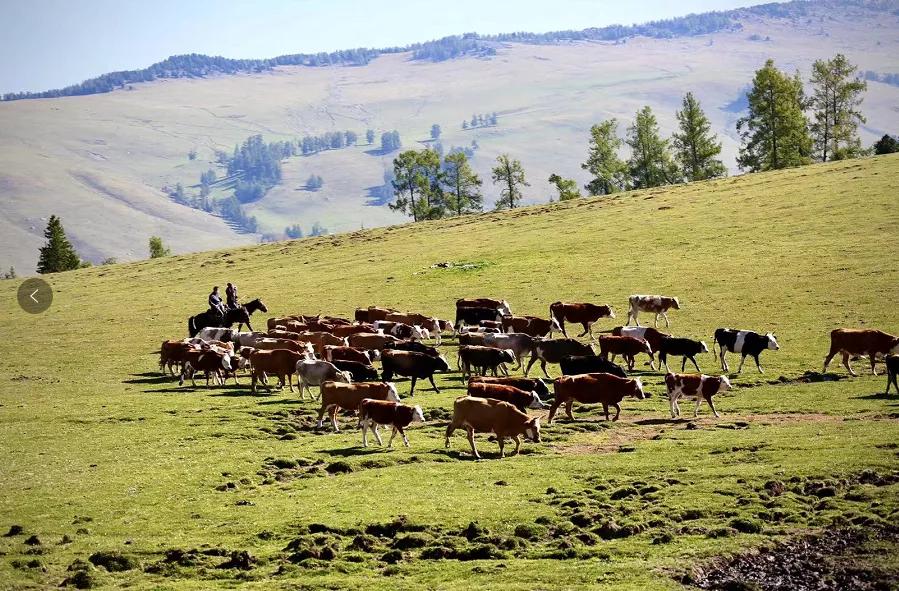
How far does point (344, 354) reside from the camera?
33.1 meters

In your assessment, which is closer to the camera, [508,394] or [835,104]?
[508,394]

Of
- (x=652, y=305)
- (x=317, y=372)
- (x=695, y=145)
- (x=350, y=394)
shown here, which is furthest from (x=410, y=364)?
(x=695, y=145)

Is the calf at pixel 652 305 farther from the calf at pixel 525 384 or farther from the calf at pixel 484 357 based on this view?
the calf at pixel 525 384

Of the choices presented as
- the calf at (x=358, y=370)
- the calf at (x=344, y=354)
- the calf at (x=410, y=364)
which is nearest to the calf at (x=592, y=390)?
the calf at (x=410, y=364)

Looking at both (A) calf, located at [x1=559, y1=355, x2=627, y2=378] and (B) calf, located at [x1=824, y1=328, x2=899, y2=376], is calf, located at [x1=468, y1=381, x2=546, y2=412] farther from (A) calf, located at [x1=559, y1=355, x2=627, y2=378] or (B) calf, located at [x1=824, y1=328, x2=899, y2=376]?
(B) calf, located at [x1=824, y1=328, x2=899, y2=376]

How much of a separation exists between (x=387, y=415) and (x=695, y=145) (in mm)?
83687

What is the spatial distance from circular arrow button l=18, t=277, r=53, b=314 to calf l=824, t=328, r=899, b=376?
44.5 meters

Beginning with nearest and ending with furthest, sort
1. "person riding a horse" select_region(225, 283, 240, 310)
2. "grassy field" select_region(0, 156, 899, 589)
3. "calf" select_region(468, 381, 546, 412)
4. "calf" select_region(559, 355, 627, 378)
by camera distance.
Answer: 1. "grassy field" select_region(0, 156, 899, 589)
2. "calf" select_region(468, 381, 546, 412)
3. "calf" select_region(559, 355, 627, 378)
4. "person riding a horse" select_region(225, 283, 240, 310)

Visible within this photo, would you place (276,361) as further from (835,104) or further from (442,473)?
(835,104)

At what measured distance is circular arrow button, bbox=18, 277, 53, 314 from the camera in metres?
59.1

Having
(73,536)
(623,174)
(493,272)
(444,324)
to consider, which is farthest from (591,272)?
(623,174)

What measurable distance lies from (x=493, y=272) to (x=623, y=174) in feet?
196

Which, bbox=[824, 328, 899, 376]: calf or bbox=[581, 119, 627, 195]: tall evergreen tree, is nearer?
bbox=[824, 328, 899, 376]: calf

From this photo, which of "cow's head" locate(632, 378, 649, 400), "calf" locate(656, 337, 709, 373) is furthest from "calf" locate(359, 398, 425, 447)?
"calf" locate(656, 337, 709, 373)
